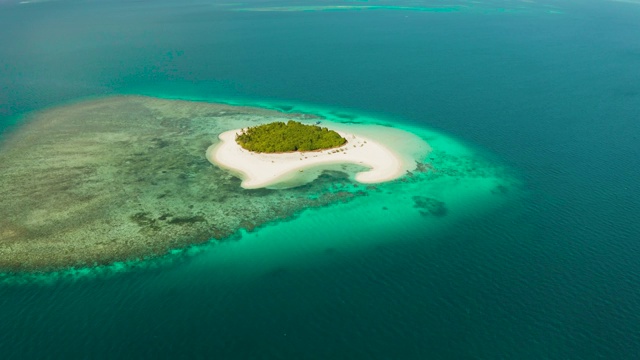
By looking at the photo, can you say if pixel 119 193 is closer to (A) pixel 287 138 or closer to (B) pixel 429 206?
(A) pixel 287 138

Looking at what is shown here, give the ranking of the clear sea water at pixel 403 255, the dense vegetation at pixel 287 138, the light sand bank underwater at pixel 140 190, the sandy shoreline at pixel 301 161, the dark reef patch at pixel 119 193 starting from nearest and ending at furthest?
the clear sea water at pixel 403 255 → the dark reef patch at pixel 119 193 → the light sand bank underwater at pixel 140 190 → the sandy shoreline at pixel 301 161 → the dense vegetation at pixel 287 138

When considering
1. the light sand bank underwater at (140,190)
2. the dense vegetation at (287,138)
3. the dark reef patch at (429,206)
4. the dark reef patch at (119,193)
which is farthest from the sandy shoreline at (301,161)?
the dark reef patch at (429,206)

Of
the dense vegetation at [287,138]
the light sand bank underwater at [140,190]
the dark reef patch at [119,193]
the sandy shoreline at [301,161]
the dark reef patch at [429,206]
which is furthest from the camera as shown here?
the dense vegetation at [287,138]

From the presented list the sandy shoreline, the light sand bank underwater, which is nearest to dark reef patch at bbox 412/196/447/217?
the light sand bank underwater

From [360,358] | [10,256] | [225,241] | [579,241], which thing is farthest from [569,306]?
[10,256]

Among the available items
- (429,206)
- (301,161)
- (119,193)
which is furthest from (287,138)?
(119,193)

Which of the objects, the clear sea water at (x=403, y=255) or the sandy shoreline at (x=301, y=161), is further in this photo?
the sandy shoreline at (x=301, y=161)

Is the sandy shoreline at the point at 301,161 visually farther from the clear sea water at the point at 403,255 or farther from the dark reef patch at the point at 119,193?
the clear sea water at the point at 403,255

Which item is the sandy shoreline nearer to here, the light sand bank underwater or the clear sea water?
the light sand bank underwater
